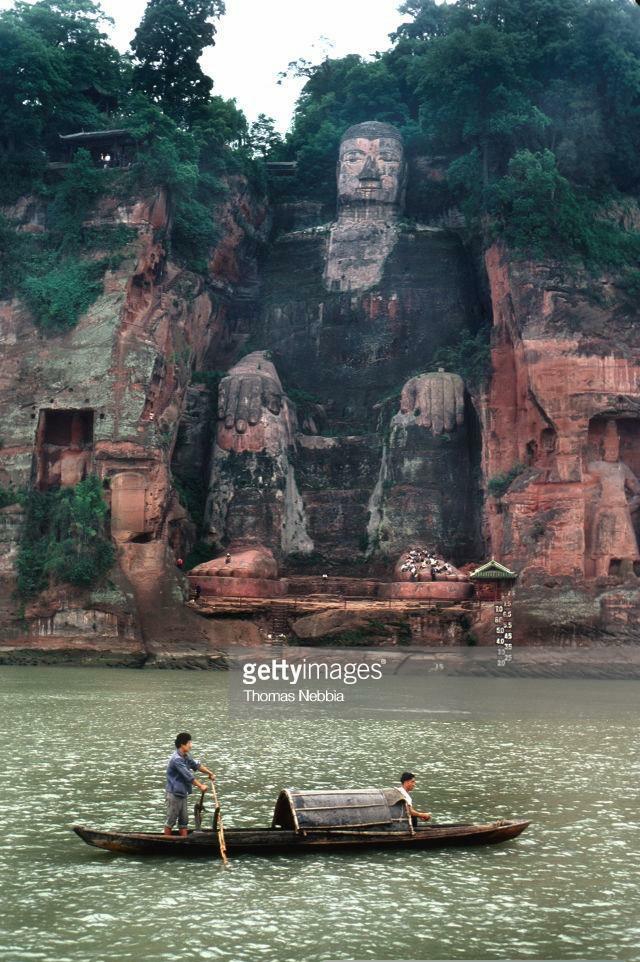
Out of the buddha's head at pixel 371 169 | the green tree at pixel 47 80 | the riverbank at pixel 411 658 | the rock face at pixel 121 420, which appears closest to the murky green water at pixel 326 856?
the riverbank at pixel 411 658

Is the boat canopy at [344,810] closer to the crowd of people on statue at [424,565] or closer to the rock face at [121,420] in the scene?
the rock face at [121,420]

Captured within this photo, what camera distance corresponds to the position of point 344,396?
160 ft

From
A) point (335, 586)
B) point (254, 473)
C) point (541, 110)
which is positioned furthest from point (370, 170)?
point (335, 586)

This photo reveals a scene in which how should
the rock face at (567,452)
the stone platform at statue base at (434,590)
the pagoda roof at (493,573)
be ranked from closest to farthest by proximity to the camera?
1. the rock face at (567,452)
2. the stone platform at statue base at (434,590)
3. the pagoda roof at (493,573)

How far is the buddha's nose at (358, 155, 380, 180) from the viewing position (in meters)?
50.2

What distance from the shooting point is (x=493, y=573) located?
40.2m

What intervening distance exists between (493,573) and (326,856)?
2790cm

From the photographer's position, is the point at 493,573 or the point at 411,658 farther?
the point at 493,573

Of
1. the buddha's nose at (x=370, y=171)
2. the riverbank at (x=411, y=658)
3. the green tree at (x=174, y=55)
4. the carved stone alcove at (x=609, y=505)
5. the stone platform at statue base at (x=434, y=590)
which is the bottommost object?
the riverbank at (x=411, y=658)

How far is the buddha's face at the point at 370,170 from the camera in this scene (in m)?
50.4

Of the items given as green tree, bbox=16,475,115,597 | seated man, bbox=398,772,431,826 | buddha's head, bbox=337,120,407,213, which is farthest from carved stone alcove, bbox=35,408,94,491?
seated man, bbox=398,772,431,826

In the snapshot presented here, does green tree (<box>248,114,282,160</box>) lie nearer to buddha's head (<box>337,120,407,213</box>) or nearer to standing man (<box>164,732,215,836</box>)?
buddha's head (<box>337,120,407,213</box>)

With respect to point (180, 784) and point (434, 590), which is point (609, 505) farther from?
point (180, 784)

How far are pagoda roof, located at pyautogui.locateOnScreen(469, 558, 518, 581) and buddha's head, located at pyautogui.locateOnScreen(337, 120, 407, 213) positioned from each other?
17.5 metres
